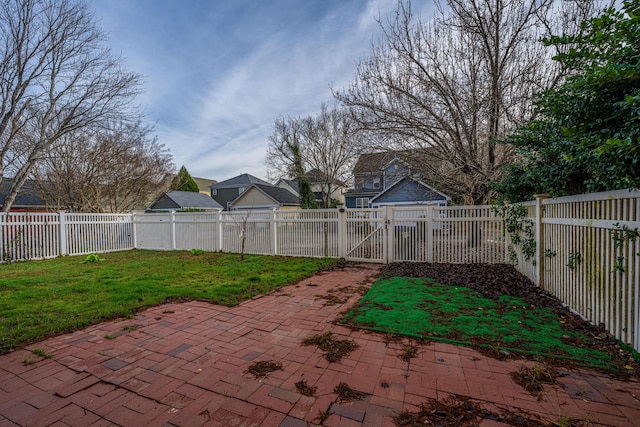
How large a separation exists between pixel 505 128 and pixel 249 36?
756 cm

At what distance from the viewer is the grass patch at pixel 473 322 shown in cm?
273

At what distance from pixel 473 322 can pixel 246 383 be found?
2.68 metres

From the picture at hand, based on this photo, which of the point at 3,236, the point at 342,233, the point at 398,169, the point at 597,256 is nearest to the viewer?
the point at 597,256

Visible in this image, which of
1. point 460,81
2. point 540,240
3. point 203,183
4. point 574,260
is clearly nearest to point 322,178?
point 460,81

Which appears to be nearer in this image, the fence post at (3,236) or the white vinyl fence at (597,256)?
the white vinyl fence at (597,256)

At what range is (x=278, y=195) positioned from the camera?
28.1 meters

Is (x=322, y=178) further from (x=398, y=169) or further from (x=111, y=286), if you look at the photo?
(x=111, y=286)

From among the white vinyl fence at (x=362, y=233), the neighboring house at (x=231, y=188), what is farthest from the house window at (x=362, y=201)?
the white vinyl fence at (x=362, y=233)

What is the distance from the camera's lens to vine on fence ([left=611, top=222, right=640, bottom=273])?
246 cm

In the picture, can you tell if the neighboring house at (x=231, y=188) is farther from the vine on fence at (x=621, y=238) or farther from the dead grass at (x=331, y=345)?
the vine on fence at (x=621, y=238)

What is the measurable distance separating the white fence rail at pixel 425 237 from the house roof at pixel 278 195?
614 inches

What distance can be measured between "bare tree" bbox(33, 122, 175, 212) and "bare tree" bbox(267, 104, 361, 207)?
28.6 ft

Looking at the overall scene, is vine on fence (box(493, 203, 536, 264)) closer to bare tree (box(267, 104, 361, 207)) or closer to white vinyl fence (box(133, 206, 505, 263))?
white vinyl fence (box(133, 206, 505, 263))

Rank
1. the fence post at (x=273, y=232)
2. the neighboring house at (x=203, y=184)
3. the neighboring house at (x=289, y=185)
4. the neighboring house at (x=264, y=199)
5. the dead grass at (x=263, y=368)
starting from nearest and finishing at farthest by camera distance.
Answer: the dead grass at (x=263, y=368), the fence post at (x=273, y=232), the neighboring house at (x=264, y=199), the neighboring house at (x=289, y=185), the neighboring house at (x=203, y=184)
